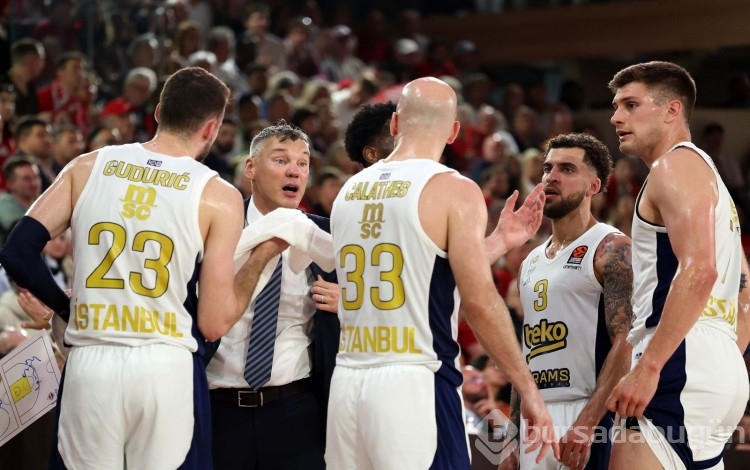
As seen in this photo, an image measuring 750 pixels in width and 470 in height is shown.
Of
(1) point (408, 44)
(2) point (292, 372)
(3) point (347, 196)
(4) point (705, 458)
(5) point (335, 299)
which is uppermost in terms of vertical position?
(1) point (408, 44)

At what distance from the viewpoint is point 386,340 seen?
14.6ft

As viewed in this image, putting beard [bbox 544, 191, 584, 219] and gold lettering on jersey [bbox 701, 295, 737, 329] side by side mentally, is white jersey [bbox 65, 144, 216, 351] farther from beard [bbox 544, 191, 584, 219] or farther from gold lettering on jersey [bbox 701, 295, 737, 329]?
gold lettering on jersey [bbox 701, 295, 737, 329]

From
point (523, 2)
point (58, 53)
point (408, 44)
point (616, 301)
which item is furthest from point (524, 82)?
point (616, 301)

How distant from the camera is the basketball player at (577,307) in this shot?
5.17 metres

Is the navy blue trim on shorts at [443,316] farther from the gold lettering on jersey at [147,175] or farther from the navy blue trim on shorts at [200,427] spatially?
the gold lettering on jersey at [147,175]

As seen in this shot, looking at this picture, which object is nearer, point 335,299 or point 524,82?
point 335,299

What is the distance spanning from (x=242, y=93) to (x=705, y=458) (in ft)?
30.1

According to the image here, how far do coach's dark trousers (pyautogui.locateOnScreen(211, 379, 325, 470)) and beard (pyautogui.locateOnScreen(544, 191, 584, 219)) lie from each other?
1578mm

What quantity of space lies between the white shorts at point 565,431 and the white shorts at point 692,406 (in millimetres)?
541

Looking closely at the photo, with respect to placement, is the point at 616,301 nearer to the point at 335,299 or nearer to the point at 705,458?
the point at 705,458

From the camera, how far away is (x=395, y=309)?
4.45 meters

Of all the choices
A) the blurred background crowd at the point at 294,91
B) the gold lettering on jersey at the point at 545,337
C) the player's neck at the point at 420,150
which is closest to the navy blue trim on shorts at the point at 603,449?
the gold lettering on jersey at the point at 545,337

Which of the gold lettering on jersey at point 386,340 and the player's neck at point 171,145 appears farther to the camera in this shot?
the player's neck at point 171,145

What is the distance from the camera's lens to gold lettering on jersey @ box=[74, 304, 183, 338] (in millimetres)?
4473
